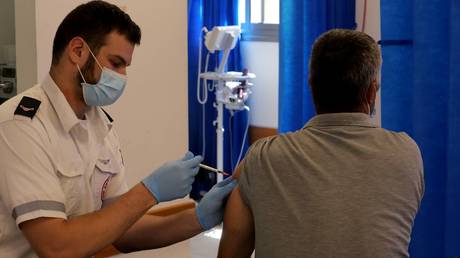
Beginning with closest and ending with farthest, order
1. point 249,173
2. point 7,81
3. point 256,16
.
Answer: point 249,173, point 7,81, point 256,16

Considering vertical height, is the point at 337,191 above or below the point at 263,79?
below

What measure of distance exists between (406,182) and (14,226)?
995 mm

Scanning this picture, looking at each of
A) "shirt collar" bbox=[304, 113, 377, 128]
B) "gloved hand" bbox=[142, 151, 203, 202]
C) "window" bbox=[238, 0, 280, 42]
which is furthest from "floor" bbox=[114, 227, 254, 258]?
"window" bbox=[238, 0, 280, 42]

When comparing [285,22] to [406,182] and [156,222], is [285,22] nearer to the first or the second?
[156,222]

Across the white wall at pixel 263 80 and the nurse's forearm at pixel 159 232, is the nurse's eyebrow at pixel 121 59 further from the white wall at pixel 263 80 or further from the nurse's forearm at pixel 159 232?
the white wall at pixel 263 80

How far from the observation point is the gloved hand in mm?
1532

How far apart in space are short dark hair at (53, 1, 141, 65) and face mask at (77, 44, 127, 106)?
0.04 meters

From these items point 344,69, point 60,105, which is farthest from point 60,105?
point 344,69

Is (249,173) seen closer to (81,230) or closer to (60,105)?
(81,230)

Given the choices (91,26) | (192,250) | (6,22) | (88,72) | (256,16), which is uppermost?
(256,16)

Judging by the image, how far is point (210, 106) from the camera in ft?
16.0

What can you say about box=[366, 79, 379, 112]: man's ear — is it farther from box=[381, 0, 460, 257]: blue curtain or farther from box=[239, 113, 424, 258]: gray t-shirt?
box=[381, 0, 460, 257]: blue curtain

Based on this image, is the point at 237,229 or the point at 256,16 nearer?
the point at 237,229

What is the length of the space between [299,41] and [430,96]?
1003 mm
